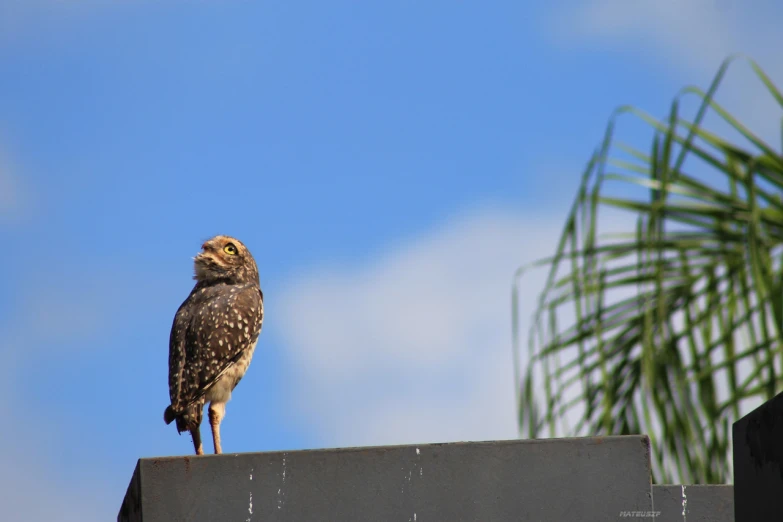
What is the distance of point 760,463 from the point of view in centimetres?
402

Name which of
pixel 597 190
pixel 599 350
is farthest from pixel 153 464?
pixel 597 190

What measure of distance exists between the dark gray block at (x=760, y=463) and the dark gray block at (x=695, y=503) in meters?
2.27

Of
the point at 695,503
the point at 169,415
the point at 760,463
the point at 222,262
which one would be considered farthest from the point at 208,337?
the point at 760,463

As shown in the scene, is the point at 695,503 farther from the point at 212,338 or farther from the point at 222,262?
the point at 222,262

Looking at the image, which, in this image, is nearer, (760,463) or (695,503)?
(760,463)

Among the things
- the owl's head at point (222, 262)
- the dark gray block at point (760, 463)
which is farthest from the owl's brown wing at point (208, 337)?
the dark gray block at point (760, 463)

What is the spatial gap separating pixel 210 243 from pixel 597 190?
128 inches

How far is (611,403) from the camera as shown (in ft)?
28.2

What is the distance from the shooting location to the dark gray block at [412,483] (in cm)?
552

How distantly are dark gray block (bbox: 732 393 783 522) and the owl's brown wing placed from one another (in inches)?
191

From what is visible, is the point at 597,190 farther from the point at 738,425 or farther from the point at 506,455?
the point at 738,425

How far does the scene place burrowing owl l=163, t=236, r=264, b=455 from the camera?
8.30m

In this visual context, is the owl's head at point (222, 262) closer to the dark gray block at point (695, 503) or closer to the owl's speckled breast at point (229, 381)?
the owl's speckled breast at point (229, 381)

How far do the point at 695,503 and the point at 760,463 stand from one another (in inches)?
110
